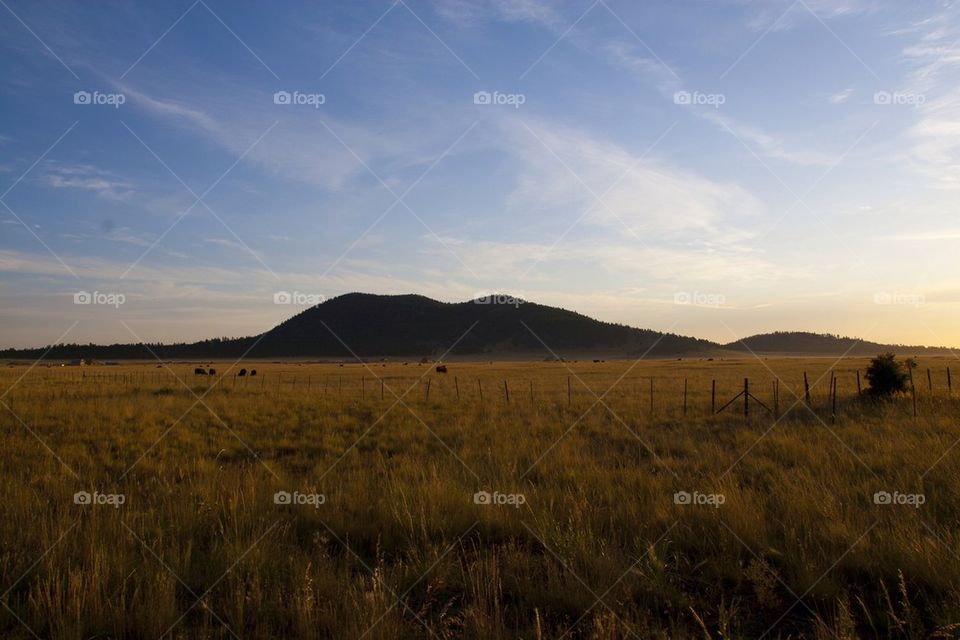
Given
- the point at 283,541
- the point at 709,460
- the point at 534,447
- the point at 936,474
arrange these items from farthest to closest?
the point at 534,447 → the point at 709,460 → the point at 936,474 → the point at 283,541

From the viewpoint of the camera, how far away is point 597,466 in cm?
940

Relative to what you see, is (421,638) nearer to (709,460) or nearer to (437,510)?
(437,510)

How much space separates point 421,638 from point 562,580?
4.54ft

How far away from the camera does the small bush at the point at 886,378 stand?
2017cm

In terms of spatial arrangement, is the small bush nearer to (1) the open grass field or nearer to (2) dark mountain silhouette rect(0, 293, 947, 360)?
(1) the open grass field

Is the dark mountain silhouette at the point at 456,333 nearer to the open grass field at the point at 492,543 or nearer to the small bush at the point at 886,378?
the small bush at the point at 886,378

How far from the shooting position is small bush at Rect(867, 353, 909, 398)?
66.2 feet

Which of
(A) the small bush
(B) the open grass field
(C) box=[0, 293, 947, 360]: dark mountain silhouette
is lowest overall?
(B) the open grass field

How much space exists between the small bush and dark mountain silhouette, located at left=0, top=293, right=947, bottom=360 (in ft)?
440

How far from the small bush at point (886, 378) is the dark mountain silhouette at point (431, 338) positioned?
5275 inches

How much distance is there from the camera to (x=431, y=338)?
170 meters

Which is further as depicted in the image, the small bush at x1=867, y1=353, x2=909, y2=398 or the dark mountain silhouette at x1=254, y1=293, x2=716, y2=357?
the dark mountain silhouette at x1=254, y1=293, x2=716, y2=357

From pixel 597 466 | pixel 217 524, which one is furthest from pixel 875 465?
pixel 217 524

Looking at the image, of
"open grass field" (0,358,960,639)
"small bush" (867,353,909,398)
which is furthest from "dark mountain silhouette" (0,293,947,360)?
"open grass field" (0,358,960,639)
